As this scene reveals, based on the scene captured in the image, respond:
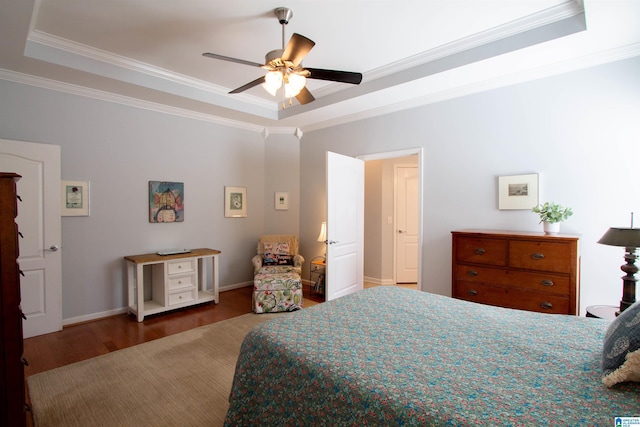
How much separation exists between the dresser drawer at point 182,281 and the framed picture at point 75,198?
1.27 m

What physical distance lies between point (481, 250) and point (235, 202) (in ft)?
12.1

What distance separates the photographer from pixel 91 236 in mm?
3764

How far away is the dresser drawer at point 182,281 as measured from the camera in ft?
13.2

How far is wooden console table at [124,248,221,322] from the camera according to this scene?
3.78 metres

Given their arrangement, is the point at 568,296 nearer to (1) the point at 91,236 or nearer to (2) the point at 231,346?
(2) the point at 231,346

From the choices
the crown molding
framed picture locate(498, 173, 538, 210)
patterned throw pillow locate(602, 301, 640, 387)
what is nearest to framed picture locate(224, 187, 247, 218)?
the crown molding

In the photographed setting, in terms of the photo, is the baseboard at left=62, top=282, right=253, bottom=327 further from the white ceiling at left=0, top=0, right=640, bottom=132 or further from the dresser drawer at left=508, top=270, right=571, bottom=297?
the dresser drawer at left=508, top=270, right=571, bottom=297

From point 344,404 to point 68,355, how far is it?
3055mm

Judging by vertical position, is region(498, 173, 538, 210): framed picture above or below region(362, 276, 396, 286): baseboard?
above

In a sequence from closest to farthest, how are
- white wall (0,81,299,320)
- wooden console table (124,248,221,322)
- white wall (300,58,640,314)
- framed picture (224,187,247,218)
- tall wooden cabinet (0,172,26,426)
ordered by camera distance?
tall wooden cabinet (0,172,26,426) < white wall (300,58,640,314) < white wall (0,81,299,320) < wooden console table (124,248,221,322) < framed picture (224,187,247,218)

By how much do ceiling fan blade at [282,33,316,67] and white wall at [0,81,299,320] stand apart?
9.16 ft

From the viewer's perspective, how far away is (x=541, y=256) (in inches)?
106

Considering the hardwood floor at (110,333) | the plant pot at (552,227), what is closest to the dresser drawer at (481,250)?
the plant pot at (552,227)

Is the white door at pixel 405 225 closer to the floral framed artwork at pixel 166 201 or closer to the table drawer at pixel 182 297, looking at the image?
the table drawer at pixel 182 297
